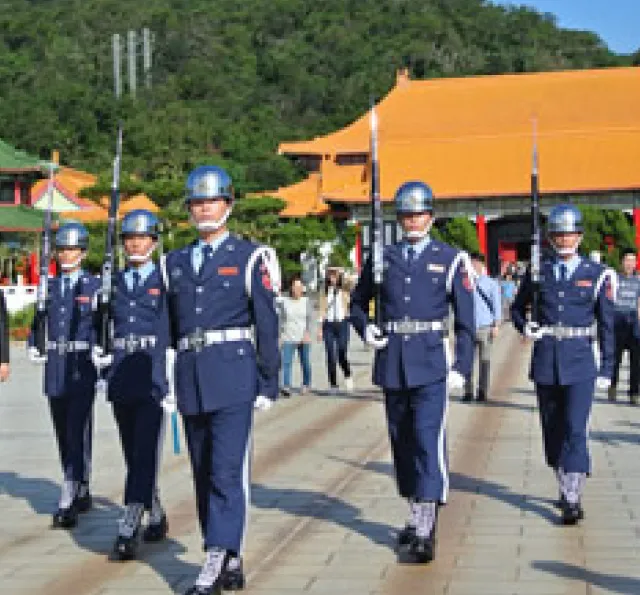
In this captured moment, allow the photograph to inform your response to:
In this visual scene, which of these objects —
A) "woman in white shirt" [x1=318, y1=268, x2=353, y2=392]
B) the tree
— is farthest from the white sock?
the tree

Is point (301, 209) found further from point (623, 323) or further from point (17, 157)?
point (623, 323)

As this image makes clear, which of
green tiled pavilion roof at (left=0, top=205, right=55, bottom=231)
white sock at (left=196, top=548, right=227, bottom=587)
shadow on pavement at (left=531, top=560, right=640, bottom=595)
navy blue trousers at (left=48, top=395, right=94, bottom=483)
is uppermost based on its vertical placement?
green tiled pavilion roof at (left=0, top=205, right=55, bottom=231)

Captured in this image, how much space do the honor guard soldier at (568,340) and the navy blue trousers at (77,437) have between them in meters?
2.86

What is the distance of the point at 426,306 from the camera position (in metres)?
8.09

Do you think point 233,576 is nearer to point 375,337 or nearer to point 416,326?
point 375,337

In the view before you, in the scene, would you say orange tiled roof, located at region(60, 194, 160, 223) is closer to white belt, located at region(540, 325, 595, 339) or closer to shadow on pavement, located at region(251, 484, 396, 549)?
shadow on pavement, located at region(251, 484, 396, 549)

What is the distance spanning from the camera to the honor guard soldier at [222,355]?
696 cm

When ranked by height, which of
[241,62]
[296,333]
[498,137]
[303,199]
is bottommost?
[296,333]

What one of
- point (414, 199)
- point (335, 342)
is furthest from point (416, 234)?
point (335, 342)

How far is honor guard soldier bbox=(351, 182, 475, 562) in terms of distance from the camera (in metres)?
7.92

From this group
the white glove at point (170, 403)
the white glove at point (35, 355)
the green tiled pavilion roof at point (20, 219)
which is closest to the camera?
the white glove at point (170, 403)

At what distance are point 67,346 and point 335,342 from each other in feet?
34.0

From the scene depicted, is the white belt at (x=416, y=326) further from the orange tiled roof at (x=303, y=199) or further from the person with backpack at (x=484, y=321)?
the orange tiled roof at (x=303, y=199)

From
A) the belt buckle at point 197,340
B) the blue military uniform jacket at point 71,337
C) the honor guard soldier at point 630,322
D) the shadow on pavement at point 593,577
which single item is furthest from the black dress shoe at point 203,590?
the honor guard soldier at point 630,322
